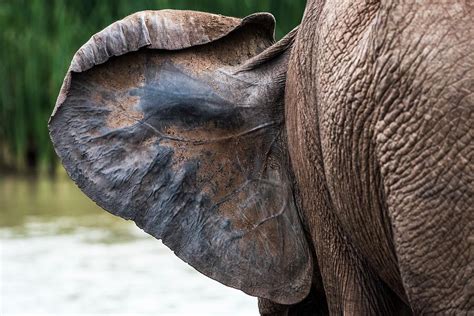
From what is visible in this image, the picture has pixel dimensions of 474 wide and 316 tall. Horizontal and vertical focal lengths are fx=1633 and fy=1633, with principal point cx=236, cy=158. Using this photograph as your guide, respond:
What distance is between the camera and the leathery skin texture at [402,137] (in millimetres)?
2736

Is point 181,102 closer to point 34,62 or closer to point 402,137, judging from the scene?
point 402,137

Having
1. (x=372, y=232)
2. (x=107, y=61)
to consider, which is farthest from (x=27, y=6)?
(x=372, y=232)

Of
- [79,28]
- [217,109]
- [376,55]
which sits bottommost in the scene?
[79,28]

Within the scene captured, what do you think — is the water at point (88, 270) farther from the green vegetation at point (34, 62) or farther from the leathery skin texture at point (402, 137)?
the leathery skin texture at point (402, 137)

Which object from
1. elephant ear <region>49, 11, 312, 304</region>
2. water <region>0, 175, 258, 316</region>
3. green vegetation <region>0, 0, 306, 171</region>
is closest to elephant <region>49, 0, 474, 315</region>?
elephant ear <region>49, 11, 312, 304</region>

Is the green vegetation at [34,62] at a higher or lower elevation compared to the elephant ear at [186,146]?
lower

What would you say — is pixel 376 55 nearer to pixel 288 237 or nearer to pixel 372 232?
pixel 372 232

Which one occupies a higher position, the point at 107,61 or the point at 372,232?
the point at 107,61

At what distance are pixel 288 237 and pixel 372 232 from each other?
611 mm

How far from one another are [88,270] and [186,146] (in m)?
4.53

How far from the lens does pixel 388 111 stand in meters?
2.89

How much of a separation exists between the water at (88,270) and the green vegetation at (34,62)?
0.75 meters

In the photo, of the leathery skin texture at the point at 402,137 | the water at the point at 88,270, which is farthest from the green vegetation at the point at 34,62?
the leathery skin texture at the point at 402,137

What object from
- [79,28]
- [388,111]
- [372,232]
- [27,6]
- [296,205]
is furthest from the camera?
[27,6]
